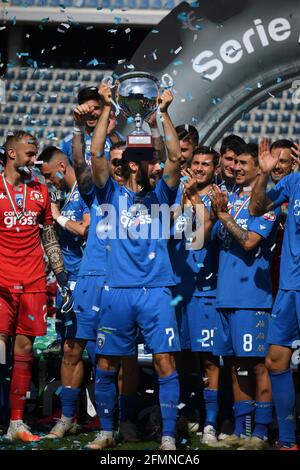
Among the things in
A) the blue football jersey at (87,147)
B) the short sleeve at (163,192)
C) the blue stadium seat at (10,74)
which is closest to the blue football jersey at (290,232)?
the short sleeve at (163,192)

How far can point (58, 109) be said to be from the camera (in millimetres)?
12562

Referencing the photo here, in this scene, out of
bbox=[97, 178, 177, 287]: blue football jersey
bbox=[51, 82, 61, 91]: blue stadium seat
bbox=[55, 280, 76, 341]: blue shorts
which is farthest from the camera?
bbox=[51, 82, 61, 91]: blue stadium seat

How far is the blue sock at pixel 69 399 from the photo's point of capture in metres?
6.71

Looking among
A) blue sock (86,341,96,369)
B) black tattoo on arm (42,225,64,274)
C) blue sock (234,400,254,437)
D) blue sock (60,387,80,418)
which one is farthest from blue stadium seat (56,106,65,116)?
blue sock (234,400,254,437)

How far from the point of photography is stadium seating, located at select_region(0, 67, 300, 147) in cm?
1209

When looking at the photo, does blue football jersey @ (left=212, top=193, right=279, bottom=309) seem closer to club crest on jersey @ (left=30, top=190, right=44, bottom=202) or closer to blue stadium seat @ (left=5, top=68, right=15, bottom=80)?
club crest on jersey @ (left=30, top=190, right=44, bottom=202)

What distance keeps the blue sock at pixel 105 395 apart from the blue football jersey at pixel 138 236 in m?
0.51

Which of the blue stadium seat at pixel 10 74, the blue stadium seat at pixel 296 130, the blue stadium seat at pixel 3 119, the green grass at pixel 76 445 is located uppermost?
the blue stadium seat at pixel 10 74

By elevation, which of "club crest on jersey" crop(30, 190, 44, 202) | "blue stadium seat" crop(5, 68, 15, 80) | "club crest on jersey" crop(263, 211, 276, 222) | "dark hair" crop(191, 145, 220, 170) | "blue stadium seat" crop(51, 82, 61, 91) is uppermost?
"blue stadium seat" crop(5, 68, 15, 80)

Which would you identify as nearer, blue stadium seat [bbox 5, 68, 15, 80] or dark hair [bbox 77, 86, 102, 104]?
dark hair [bbox 77, 86, 102, 104]

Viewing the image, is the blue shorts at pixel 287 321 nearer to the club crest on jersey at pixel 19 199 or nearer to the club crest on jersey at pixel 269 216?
the club crest on jersey at pixel 269 216

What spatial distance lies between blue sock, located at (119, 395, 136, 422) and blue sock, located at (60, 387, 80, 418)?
42 centimetres

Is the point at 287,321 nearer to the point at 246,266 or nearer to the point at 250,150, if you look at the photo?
the point at 246,266
